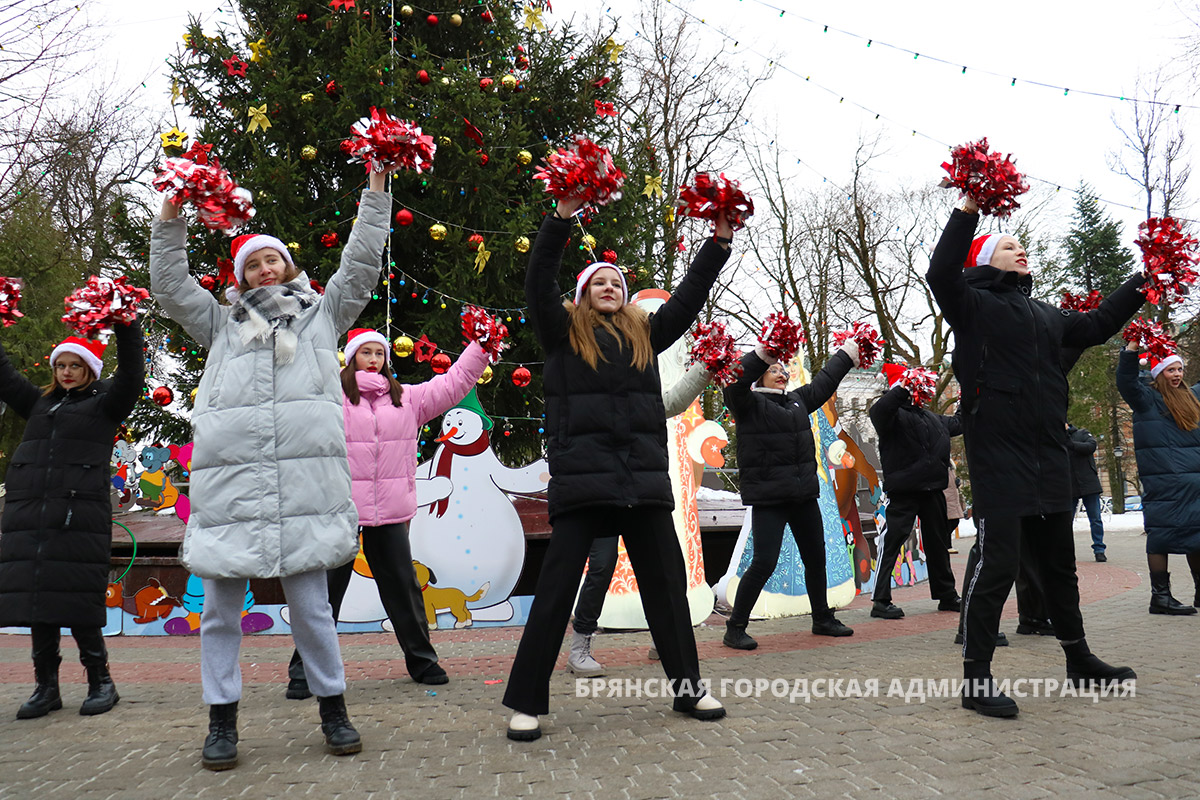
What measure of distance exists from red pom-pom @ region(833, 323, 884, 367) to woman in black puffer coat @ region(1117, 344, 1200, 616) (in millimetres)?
2422

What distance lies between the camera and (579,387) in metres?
3.71

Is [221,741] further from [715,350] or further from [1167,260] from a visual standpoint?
[1167,260]

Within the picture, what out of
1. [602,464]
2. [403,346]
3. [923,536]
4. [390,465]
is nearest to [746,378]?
[602,464]

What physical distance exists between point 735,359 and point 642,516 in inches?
46.8

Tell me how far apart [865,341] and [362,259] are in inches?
131

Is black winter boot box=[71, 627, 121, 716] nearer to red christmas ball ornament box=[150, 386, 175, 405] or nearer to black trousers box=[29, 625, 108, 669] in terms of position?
black trousers box=[29, 625, 108, 669]

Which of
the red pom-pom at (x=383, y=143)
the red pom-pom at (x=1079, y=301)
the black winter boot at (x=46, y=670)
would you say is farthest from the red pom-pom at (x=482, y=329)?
the red pom-pom at (x=1079, y=301)

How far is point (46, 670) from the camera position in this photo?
439 cm

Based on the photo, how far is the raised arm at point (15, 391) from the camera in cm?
457

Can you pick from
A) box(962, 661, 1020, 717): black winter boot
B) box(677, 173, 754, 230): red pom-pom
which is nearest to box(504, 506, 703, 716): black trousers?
box(962, 661, 1020, 717): black winter boot

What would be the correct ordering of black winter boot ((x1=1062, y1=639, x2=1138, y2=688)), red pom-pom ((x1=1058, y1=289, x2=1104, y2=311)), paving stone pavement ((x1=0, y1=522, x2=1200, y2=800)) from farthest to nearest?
red pom-pom ((x1=1058, y1=289, x2=1104, y2=311)) → black winter boot ((x1=1062, y1=639, x2=1138, y2=688)) → paving stone pavement ((x1=0, y1=522, x2=1200, y2=800))

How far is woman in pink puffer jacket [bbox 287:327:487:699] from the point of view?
4953 mm

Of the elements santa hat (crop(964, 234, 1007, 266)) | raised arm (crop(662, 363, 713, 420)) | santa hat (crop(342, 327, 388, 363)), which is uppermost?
santa hat (crop(964, 234, 1007, 266))

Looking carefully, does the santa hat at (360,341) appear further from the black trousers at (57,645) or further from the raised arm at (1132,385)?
the raised arm at (1132,385)
